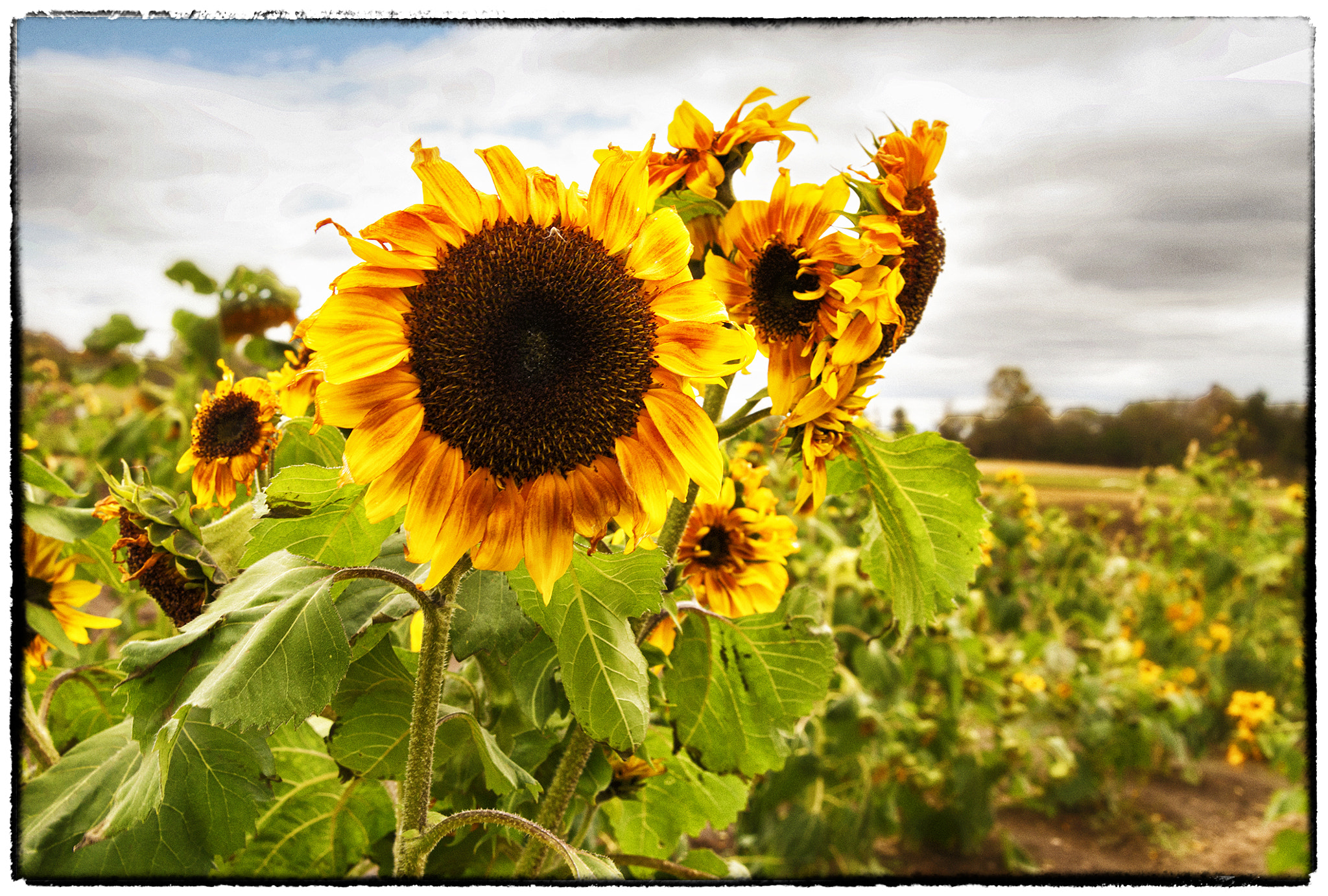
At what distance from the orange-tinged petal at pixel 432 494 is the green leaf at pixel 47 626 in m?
0.31

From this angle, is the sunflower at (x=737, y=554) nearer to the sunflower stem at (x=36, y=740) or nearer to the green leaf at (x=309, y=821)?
the green leaf at (x=309, y=821)

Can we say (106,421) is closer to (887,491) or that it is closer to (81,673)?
(81,673)

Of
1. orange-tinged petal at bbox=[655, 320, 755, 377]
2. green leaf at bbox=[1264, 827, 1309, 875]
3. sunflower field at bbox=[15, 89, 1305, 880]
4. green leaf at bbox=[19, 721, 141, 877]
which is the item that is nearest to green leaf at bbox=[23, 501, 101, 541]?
sunflower field at bbox=[15, 89, 1305, 880]

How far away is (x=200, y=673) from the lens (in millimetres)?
→ 280

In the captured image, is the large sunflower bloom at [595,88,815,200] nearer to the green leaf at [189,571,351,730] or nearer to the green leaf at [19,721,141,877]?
the green leaf at [189,571,351,730]

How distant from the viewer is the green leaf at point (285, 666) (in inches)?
10.8

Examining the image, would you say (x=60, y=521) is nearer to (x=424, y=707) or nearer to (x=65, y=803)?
(x=65, y=803)

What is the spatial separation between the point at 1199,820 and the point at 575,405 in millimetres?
2236

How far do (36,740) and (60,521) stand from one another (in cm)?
11

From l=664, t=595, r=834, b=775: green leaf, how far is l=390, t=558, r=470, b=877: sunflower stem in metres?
0.13

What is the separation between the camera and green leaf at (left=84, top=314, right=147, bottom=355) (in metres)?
1.01

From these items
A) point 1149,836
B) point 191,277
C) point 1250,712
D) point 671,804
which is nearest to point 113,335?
point 191,277

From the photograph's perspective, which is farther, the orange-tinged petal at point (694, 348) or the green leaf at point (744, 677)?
the green leaf at point (744, 677)

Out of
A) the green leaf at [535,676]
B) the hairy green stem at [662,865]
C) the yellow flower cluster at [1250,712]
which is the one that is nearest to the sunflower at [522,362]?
the green leaf at [535,676]
